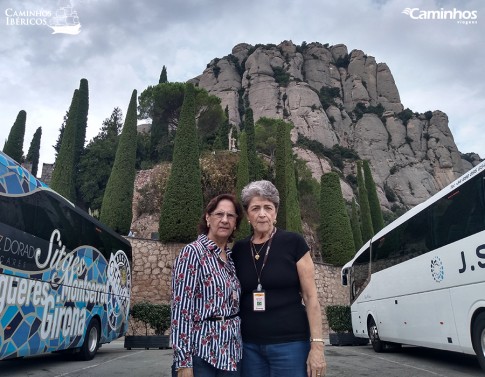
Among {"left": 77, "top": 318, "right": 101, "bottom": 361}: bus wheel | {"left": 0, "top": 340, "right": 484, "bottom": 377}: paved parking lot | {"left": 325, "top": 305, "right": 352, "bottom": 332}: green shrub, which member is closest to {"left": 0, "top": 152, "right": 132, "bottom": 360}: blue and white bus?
{"left": 77, "top": 318, "right": 101, "bottom": 361}: bus wheel

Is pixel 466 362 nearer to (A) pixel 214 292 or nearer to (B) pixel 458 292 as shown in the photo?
(B) pixel 458 292

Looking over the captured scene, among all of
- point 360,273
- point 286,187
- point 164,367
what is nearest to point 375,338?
point 360,273

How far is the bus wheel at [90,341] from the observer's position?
7.26 meters

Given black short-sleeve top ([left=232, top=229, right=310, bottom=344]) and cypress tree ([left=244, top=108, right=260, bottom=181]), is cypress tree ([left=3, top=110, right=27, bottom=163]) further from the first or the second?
black short-sleeve top ([left=232, top=229, right=310, bottom=344])

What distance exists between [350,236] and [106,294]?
14552 mm

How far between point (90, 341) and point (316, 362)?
6.97m

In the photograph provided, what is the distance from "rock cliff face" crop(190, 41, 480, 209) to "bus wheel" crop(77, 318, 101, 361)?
52550 millimetres

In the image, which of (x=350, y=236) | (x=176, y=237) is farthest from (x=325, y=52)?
(x=176, y=237)

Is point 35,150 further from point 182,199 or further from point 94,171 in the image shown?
point 182,199

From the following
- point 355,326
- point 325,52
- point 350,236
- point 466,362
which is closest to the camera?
point 466,362

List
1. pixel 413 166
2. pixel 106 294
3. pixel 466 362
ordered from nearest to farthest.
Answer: pixel 466 362 → pixel 106 294 → pixel 413 166

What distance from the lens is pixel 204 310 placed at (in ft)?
6.37

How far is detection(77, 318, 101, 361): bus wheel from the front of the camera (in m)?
7.26

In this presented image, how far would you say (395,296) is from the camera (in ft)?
27.5
